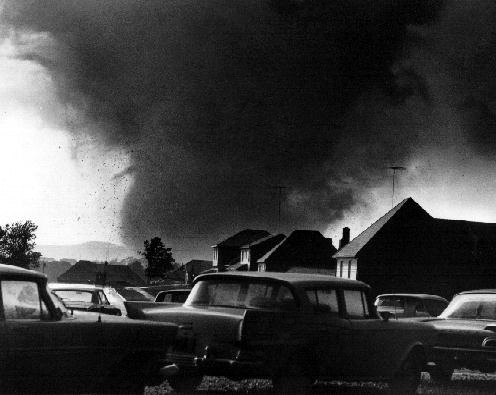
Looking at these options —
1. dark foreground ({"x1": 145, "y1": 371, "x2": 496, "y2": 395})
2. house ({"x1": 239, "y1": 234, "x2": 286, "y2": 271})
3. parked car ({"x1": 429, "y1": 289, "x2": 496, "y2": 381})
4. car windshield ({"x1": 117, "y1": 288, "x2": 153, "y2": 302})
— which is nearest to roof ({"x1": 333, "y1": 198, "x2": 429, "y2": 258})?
car windshield ({"x1": 117, "y1": 288, "x2": 153, "y2": 302})

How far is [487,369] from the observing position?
1378cm

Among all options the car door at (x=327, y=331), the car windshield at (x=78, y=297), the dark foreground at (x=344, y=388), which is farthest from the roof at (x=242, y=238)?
the car door at (x=327, y=331)

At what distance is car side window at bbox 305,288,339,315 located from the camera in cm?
1074

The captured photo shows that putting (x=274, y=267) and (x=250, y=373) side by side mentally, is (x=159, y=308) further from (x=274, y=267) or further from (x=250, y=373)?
(x=274, y=267)

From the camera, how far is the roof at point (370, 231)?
253 feet

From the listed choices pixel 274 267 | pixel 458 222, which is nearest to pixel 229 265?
pixel 274 267

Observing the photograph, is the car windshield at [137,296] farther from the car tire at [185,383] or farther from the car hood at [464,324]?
the car tire at [185,383]

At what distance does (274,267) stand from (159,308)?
104404mm

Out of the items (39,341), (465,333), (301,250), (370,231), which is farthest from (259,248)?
(39,341)

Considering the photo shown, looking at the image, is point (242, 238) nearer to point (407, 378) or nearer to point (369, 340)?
point (407, 378)

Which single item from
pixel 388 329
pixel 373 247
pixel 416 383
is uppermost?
pixel 373 247

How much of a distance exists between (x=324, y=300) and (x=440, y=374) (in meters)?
4.32

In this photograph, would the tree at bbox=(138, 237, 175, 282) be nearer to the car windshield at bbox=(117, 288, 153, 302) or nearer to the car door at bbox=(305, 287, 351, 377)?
the car windshield at bbox=(117, 288, 153, 302)

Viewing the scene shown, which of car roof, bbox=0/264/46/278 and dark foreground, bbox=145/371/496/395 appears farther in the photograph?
dark foreground, bbox=145/371/496/395
